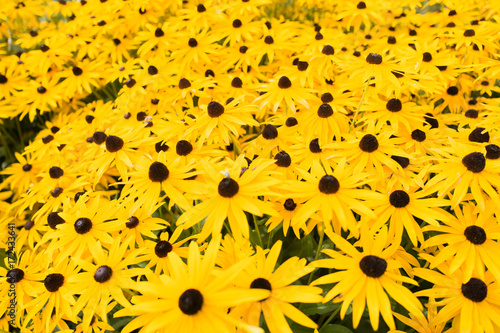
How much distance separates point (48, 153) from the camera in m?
3.17

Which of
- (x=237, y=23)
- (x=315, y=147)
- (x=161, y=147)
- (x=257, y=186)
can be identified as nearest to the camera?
(x=257, y=186)

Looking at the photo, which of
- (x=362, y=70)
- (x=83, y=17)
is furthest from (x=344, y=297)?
(x=83, y=17)

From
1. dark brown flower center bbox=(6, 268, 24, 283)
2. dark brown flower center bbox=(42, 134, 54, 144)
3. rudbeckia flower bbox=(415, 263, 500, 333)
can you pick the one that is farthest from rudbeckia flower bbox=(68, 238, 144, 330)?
dark brown flower center bbox=(42, 134, 54, 144)

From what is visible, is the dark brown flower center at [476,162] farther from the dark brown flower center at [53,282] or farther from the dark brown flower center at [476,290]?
the dark brown flower center at [53,282]

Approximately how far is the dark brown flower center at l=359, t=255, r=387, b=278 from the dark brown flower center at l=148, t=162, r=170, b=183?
978 millimetres

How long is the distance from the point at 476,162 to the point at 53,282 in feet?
Result: 6.71

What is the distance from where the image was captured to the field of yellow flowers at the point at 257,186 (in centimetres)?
140

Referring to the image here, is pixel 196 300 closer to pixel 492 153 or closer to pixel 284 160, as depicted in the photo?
pixel 284 160

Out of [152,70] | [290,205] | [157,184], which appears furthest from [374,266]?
[152,70]

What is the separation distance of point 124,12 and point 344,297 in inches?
155

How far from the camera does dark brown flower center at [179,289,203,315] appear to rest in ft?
3.70

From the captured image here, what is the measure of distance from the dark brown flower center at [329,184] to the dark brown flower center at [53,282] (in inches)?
52.4

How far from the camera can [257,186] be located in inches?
60.6

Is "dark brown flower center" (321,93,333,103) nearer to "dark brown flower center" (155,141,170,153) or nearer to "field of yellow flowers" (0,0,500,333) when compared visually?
"field of yellow flowers" (0,0,500,333)
